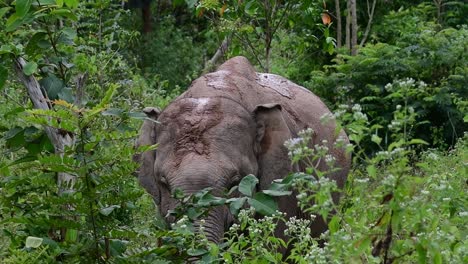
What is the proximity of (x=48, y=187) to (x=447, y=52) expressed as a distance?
9.97 meters

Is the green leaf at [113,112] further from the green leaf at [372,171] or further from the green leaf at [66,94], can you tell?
the green leaf at [372,171]

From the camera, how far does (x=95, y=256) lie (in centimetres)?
484

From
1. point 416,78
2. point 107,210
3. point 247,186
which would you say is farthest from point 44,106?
point 416,78

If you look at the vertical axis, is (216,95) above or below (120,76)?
above

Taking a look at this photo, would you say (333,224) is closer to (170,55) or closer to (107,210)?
(107,210)

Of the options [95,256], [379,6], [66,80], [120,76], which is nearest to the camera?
[95,256]

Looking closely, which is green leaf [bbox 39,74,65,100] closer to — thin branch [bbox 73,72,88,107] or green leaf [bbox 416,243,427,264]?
thin branch [bbox 73,72,88,107]

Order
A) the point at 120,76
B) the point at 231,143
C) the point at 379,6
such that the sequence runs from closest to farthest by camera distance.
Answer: the point at 231,143 < the point at 120,76 < the point at 379,6

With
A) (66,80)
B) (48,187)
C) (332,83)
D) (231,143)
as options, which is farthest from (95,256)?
(332,83)

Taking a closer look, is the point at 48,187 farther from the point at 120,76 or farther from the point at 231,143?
the point at 120,76

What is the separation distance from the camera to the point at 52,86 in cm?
546

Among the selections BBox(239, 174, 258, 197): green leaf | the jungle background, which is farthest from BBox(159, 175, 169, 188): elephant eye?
BBox(239, 174, 258, 197): green leaf

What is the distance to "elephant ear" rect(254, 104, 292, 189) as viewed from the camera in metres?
8.02

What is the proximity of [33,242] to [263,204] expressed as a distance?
3.13 feet
